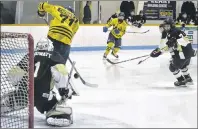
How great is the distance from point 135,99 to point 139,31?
4.98m

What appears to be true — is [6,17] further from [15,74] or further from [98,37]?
[15,74]

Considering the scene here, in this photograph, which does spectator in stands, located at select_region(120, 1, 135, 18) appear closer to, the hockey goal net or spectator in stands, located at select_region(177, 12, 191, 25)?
spectator in stands, located at select_region(177, 12, 191, 25)

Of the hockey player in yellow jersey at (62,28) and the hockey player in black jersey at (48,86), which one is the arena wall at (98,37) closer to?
the hockey player in yellow jersey at (62,28)

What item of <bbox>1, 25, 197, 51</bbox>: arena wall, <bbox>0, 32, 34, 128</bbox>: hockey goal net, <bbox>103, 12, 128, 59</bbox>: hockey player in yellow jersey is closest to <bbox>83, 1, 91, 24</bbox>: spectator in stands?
<bbox>1, 25, 197, 51</bbox>: arena wall

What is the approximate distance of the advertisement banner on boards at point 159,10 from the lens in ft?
31.1

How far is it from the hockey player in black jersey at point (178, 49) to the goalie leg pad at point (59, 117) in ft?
5.80

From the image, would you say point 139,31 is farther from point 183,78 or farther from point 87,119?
point 87,119

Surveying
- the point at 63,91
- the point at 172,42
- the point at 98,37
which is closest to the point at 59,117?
the point at 63,91

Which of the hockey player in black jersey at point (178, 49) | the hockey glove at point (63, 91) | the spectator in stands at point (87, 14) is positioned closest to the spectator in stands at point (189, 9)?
the spectator in stands at point (87, 14)

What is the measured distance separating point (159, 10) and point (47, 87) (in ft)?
24.2

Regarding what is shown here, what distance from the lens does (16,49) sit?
78.1 inches

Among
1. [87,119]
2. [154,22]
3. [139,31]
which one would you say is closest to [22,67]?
[87,119]

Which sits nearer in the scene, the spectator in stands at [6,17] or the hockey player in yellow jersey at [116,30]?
the hockey player in yellow jersey at [116,30]

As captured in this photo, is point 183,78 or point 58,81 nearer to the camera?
point 58,81
